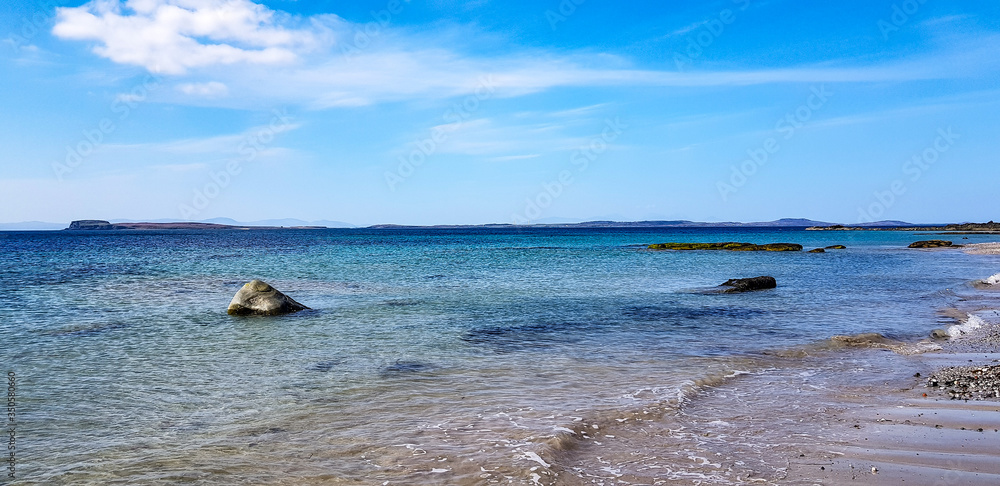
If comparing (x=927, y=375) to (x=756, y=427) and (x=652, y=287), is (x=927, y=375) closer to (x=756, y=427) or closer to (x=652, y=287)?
(x=756, y=427)

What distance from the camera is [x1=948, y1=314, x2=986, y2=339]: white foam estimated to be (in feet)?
55.9

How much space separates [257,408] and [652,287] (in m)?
24.6

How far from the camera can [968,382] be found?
11.1 meters

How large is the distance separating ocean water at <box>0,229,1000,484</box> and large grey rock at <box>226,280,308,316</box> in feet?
2.16

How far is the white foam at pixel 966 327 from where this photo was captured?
17.0 meters

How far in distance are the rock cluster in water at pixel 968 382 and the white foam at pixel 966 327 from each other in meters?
5.37

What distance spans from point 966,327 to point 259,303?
22689mm

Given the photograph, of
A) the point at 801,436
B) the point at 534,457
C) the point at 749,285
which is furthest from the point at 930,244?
the point at 534,457

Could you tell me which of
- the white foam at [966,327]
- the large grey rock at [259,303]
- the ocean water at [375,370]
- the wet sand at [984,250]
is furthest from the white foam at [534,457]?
the wet sand at [984,250]

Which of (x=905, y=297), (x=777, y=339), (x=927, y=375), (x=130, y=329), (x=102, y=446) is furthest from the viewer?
(x=905, y=297)

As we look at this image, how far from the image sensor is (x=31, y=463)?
25.5 feet

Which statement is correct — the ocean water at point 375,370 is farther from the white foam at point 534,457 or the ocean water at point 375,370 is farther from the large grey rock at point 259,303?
the large grey rock at point 259,303

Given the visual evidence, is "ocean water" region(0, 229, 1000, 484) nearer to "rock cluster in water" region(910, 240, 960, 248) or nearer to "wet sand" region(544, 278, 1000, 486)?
"wet sand" region(544, 278, 1000, 486)

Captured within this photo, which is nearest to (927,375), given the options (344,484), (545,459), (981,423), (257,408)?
(981,423)
